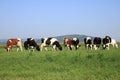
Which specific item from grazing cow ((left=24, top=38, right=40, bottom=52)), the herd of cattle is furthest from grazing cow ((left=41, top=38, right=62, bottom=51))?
grazing cow ((left=24, top=38, right=40, bottom=52))

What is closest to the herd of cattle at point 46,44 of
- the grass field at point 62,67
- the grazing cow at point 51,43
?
the grazing cow at point 51,43

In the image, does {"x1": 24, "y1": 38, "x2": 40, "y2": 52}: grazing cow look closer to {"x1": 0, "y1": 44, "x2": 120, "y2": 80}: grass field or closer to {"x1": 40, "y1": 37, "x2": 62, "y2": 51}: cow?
{"x1": 40, "y1": 37, "x2": 62, "y2": 51}: cow

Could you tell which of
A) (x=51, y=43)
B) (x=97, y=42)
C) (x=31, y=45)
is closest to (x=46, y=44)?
(x=51, y=43)

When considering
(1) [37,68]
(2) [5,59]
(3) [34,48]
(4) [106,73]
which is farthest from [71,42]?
(4) [106,73]

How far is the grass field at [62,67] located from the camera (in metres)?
15.3

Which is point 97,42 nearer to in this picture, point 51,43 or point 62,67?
point 51,43

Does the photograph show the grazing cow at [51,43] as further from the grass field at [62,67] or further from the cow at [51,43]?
the grass field at [62,67]

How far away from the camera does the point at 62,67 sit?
18672 millimetres

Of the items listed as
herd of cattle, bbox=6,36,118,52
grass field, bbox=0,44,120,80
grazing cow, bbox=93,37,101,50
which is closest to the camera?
grass field, bbox=0,44,120,80

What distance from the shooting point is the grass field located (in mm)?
15289

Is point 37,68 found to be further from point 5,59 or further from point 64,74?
point 5,59

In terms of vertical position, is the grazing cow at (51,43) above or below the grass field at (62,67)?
above

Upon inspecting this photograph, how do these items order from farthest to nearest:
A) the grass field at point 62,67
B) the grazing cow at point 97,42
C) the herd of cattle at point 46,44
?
the grazing cow at point 97,42 < the herd of cattle at point 46,44 < the grass field at point 62,67

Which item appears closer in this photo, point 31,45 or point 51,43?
point 31,45
